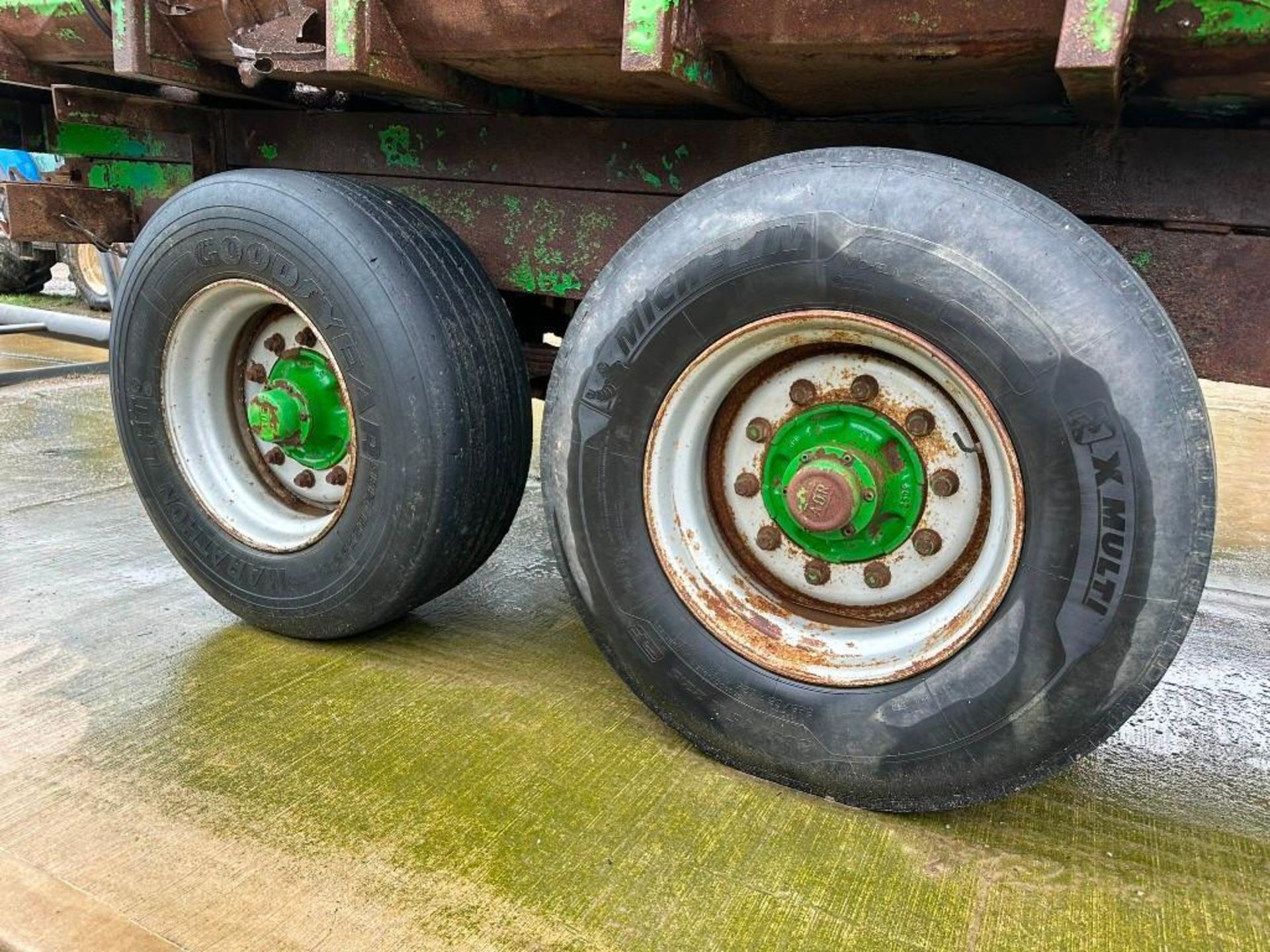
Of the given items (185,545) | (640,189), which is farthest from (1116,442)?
(185,545)

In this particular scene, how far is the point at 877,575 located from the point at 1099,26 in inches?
43.6

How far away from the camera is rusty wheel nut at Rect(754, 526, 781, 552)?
2238mm

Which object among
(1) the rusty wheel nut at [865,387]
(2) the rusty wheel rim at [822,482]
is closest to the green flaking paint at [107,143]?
(2) the rusty wheel rim at [822,482]

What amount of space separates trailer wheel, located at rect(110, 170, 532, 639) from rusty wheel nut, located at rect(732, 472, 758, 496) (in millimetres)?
641

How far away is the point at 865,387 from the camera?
208cm

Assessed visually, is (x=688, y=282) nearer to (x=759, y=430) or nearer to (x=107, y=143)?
(x=759, y=430)

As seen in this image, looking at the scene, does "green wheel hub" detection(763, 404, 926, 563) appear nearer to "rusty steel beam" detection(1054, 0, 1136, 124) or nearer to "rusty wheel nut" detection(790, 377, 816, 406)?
"rusty wheel nut" detection(790, 377, 816, 406)

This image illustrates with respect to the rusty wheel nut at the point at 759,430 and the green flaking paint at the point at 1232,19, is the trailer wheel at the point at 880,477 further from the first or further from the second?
the green flaking paint at the point at 1232,19

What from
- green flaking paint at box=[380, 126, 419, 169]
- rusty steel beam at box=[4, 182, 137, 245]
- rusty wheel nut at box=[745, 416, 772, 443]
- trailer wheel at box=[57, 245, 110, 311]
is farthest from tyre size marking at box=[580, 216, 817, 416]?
trailer wheel at box=[57, 245, 110, 311]

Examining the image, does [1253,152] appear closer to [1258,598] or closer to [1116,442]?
[1116,442]

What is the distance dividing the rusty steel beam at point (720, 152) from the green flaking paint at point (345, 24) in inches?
23.1

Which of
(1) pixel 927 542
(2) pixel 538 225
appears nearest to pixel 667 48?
(2) pixel 538 225

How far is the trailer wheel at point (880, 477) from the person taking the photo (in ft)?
5.54

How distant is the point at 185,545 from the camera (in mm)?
2797
